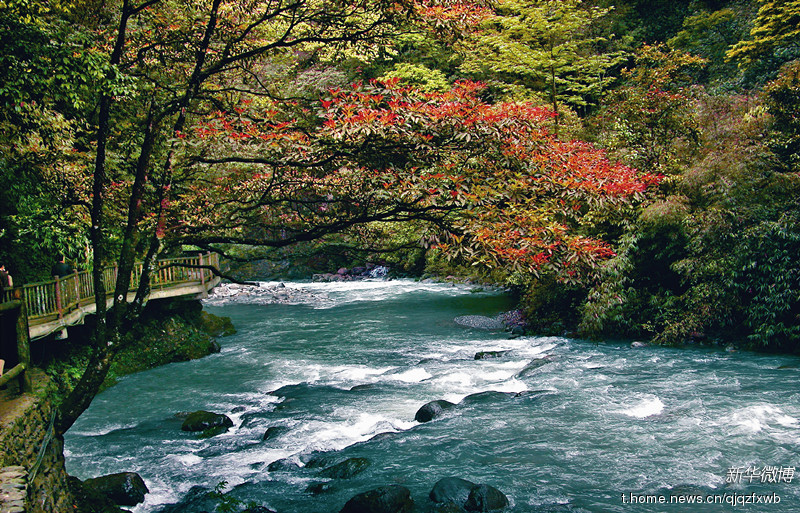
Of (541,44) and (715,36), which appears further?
(715,36)

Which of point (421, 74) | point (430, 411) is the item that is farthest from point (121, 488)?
point (421, 74)

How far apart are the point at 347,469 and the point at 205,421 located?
3.82 m

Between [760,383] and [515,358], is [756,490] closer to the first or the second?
[760,383]

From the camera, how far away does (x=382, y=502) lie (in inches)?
272

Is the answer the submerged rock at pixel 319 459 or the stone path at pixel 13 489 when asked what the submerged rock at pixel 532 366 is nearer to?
the submerged rock at pixel 319 459

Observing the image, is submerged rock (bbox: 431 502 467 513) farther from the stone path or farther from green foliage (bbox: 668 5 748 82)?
green foliage (bbox: 668 5 748 82)

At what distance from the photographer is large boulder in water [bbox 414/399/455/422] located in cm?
1048

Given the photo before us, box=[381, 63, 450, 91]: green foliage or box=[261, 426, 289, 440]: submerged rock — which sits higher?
box=[381, 63, 450, 91]: green foliage

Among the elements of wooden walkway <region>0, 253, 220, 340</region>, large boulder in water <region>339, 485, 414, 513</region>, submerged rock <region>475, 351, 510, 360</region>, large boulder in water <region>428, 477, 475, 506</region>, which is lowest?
submerged rock <region>475, 351, 510, 360</region>

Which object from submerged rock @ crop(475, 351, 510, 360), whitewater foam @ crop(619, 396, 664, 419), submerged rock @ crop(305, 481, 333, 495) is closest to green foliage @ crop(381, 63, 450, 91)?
submerged rock @ crop(475, 351, 510, 360)

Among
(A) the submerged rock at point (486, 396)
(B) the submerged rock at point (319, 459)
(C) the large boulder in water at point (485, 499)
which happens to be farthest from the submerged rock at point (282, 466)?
(A) the submerged rock at point (486, 396)

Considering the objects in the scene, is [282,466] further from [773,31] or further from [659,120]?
[773,31]

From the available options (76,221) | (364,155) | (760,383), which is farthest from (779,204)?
(76,221)

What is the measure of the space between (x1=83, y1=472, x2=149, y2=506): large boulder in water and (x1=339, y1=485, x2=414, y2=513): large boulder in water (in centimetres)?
305
